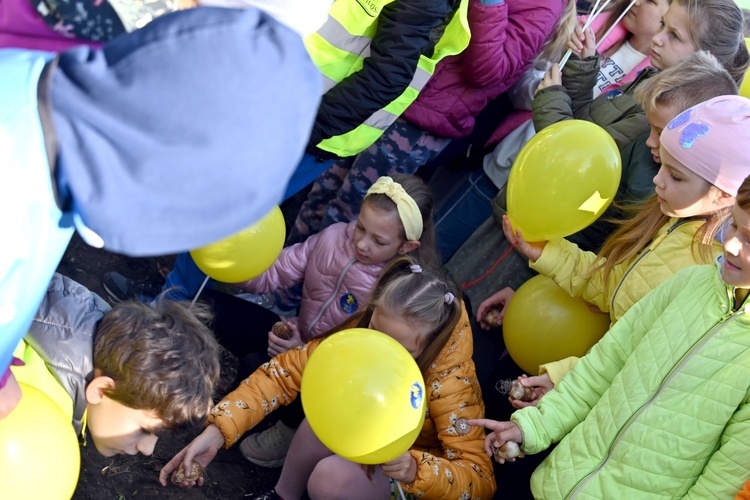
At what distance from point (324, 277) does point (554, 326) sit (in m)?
0.89

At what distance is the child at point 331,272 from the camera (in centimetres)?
269

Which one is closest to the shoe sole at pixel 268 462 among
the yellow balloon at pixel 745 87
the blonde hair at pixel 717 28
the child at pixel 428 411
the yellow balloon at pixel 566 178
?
the child at pixel 428 411

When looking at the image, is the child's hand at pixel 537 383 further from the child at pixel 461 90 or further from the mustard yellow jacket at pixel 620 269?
the child at pixel 461 90

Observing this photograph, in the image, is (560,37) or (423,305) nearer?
(423,305)

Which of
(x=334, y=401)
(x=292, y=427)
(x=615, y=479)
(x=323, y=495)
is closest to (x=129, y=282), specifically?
(x=292, y=427)

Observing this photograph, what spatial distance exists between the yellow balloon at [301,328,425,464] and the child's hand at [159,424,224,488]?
455mm

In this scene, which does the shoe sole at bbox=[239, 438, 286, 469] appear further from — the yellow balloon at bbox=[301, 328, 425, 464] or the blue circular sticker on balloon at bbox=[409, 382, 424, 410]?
the blue circular sticker on balloon at bbox=[409, 382, 424, 410]

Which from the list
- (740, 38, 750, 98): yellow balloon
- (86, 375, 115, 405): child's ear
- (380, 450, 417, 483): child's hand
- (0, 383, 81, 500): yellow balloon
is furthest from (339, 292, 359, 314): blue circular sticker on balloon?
(740, 38, 750, 98): yellow balloon

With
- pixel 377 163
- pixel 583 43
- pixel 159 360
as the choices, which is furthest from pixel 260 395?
pixel 583 43

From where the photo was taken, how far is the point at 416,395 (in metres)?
1.88

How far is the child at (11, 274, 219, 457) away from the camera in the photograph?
1.87m

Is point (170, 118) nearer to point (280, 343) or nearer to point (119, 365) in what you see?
point (119, 365)

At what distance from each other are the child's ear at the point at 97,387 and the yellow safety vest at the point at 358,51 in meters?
1.12

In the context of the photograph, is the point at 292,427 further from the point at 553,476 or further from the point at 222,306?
the point at 553,476
